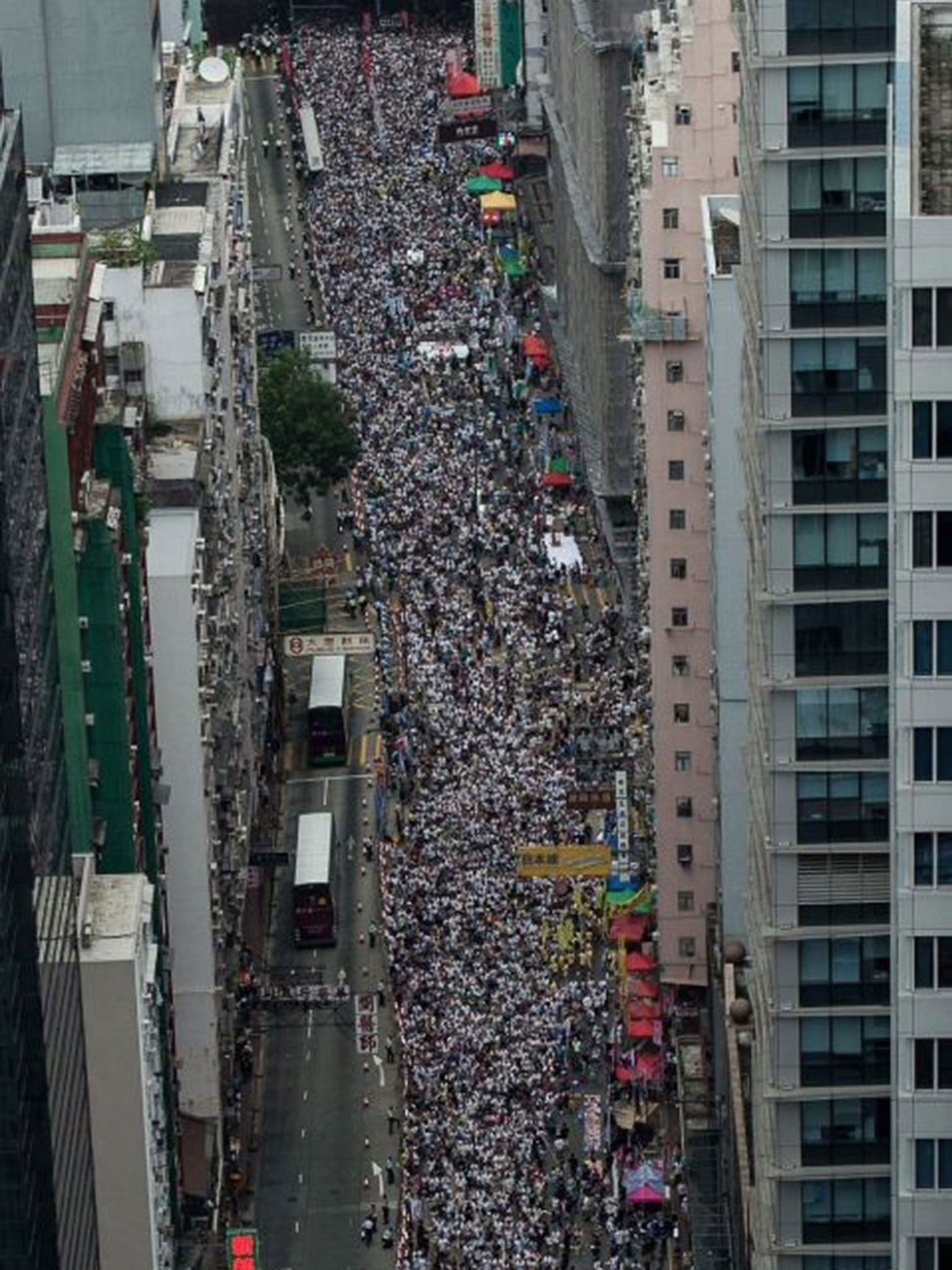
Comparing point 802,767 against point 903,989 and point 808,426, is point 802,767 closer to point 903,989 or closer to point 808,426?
A: point 808,426

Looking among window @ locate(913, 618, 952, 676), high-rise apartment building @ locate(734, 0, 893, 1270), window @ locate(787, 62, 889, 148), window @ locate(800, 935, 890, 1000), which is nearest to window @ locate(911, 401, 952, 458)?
window @ locate(913, 618, 952, 676)

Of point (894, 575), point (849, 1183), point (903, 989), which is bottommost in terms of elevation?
point (849, 1183)

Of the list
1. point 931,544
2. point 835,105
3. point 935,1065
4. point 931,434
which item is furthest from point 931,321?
point 835,105

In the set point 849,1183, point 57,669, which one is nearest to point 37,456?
point 57,669

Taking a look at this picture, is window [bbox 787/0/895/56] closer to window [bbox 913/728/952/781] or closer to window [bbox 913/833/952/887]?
window [bbox 913/728/952/781]

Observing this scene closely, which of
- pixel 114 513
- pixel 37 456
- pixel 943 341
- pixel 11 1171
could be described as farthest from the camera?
pixel 114 513

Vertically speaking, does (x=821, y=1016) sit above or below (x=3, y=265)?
below

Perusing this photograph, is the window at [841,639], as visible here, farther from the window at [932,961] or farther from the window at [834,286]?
the window at [932,961]
